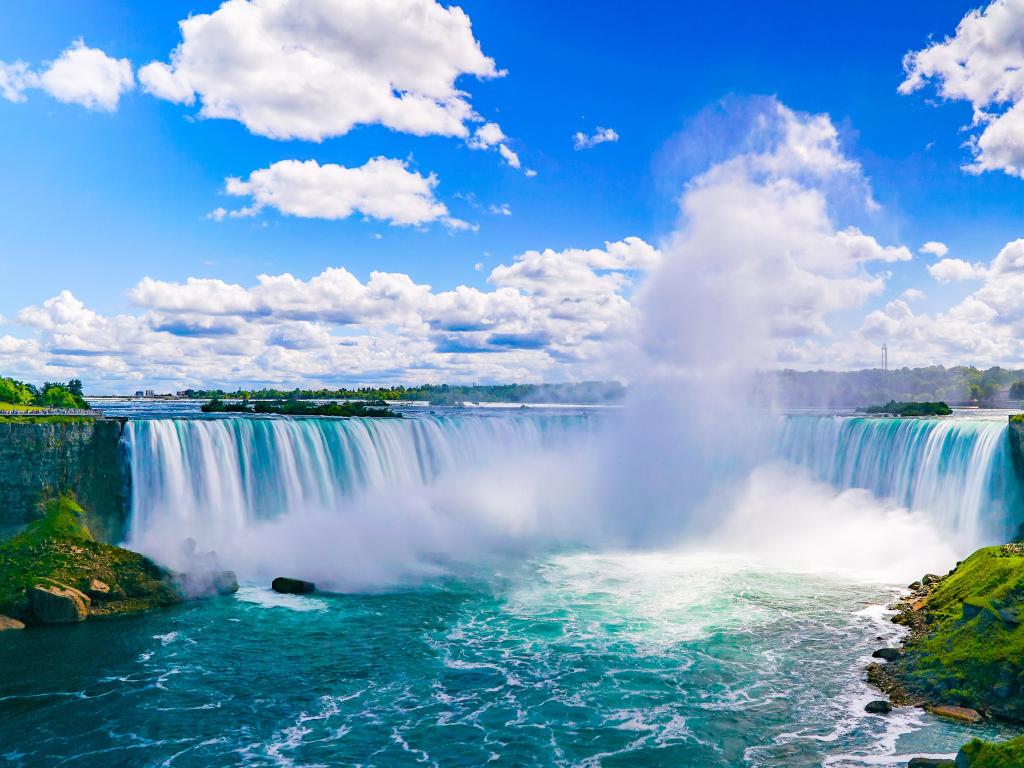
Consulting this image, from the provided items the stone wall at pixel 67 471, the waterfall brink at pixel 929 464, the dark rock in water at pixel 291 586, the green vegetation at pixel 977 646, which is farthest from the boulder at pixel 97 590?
the waterfall brink at pixel 929 464

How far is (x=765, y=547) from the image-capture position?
32.2 meters

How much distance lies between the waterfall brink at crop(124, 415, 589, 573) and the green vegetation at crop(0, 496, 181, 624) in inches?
113

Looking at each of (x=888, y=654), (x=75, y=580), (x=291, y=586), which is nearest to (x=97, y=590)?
(x=75, y=580)

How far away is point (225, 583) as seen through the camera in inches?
956

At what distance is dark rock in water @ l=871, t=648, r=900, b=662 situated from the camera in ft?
57.2

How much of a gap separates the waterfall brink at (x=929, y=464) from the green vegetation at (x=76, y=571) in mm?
30120

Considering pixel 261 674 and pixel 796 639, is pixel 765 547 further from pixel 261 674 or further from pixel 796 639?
pixel 261 674

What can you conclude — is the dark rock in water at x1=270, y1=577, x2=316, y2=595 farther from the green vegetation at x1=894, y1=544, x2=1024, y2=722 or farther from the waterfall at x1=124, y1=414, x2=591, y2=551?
the green vegetation at x1=894, y1=544, x2=1024, y2=722

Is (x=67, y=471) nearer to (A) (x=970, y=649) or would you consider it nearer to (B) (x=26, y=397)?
(A) (x=970, y=649)

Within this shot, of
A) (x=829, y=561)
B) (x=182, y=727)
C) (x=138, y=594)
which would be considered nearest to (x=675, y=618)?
(x=829, y=561)

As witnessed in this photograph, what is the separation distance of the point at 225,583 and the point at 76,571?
4.41 meters

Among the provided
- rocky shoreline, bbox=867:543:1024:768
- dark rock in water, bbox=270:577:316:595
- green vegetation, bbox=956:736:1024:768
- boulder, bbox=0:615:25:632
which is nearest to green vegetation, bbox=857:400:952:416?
rocky shoreline, bbox=867:543:1024:768

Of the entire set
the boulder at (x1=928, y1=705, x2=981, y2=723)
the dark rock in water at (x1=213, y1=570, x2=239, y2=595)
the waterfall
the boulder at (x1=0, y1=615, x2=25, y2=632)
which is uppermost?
the waterfall

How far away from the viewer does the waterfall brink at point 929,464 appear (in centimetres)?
2908
